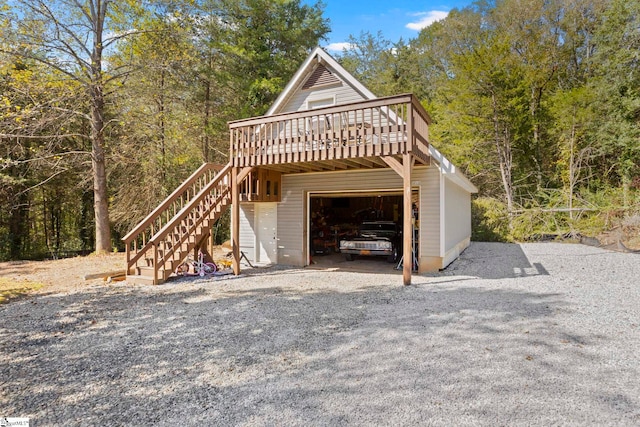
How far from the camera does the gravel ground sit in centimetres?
302

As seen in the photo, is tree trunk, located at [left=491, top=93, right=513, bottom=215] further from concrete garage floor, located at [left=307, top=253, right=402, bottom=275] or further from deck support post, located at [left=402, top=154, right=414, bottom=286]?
deck support post, located at [left=402, top=154, right=414, bottom=286]

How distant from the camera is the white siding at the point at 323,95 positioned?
10953 mm

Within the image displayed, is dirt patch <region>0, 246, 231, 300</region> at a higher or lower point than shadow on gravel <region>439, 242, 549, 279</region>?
higher

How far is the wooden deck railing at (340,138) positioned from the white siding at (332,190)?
1083mm

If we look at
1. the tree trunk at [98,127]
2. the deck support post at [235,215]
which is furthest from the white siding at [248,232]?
the tree trunk at [98,127]

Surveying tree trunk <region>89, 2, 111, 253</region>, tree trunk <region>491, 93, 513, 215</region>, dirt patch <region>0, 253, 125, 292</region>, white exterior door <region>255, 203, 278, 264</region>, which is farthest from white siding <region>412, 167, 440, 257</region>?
tree trunk <region>89, 2, 111, 253</region>

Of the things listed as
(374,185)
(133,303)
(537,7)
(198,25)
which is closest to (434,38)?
(537,7)

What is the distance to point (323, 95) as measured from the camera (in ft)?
37.3

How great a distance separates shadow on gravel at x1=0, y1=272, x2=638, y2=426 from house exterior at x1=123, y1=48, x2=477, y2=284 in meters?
2.68

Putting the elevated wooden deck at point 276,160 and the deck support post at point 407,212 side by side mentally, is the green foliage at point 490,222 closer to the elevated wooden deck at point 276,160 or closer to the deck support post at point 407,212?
the elevated wooden deck at point 276,160

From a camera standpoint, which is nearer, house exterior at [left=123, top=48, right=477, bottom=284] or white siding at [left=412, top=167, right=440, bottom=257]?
house exterior at [left=123, top=48, right=477, bottom=284]

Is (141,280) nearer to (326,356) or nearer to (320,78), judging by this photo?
(326,356)

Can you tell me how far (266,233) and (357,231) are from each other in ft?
12.8

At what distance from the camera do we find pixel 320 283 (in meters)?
8.48
